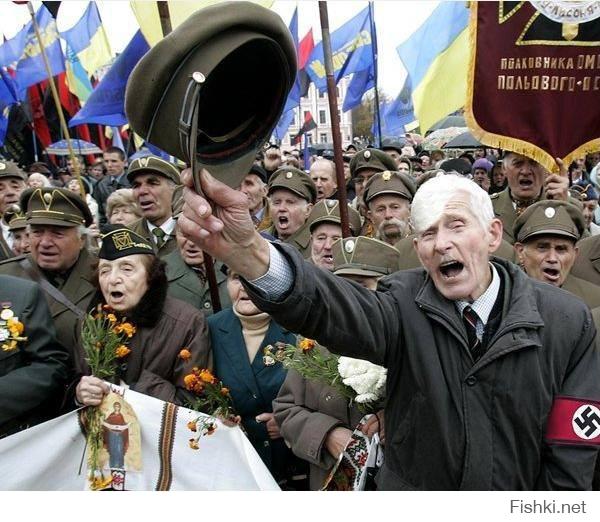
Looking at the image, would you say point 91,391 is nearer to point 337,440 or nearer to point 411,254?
point 337,440

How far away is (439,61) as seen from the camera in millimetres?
6934

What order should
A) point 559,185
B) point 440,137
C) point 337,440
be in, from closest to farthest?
point 337,440, point 559,185, point 440,137

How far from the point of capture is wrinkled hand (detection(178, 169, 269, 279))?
1.73 m

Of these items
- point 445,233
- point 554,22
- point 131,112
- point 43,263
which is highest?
point 554,22

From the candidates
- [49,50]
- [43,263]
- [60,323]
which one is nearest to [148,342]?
[60,323]

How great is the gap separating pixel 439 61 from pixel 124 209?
11.0 ft

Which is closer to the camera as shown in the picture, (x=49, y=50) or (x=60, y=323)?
(x=60, y=323)

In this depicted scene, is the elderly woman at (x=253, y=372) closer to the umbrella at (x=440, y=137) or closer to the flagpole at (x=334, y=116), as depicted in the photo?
the flagpole at (x=334, y=116)

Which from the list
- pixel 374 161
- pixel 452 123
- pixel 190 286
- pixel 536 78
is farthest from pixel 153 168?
pixel 452 123

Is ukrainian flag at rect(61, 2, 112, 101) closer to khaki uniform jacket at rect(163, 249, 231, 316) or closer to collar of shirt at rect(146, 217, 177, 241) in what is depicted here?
collar of shirt at rect(146, 217, 177, 241)

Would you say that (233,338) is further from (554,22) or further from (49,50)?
(49,50)

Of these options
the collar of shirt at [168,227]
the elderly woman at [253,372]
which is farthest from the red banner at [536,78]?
the collar of shirt at [168,227]

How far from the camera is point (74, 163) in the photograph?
6230 millimetres

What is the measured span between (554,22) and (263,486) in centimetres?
349
